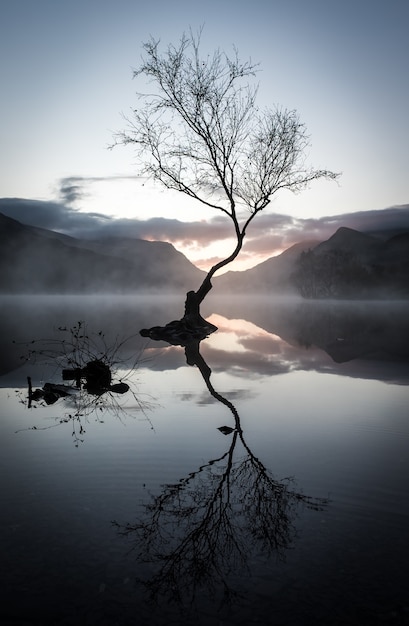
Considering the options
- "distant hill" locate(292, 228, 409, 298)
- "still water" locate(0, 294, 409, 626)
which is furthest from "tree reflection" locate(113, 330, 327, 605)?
"distant hill" locate(292, 228, 409, 298)

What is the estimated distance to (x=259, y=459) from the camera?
7.98m

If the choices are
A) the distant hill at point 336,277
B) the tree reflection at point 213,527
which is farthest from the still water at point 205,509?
the distant hill at point 336,277

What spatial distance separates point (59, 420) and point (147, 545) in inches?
236

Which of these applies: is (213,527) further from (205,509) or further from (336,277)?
(336,277)

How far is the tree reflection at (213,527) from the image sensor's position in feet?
15.4

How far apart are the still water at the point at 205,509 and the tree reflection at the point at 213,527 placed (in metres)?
0.02

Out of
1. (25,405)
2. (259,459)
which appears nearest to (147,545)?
(259,459)

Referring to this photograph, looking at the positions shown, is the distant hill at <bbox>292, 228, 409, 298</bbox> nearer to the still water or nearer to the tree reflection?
the still water

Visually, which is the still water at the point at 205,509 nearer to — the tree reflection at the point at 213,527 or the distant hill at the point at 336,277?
the tree reflection at the point at 213,527

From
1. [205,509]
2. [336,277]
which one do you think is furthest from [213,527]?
[336,277]

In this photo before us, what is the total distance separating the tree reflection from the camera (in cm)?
468

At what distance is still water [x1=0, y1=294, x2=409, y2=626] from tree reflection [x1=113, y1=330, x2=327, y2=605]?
0.07ft

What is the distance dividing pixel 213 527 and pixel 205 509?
0.45 m

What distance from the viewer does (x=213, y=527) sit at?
5633mm
